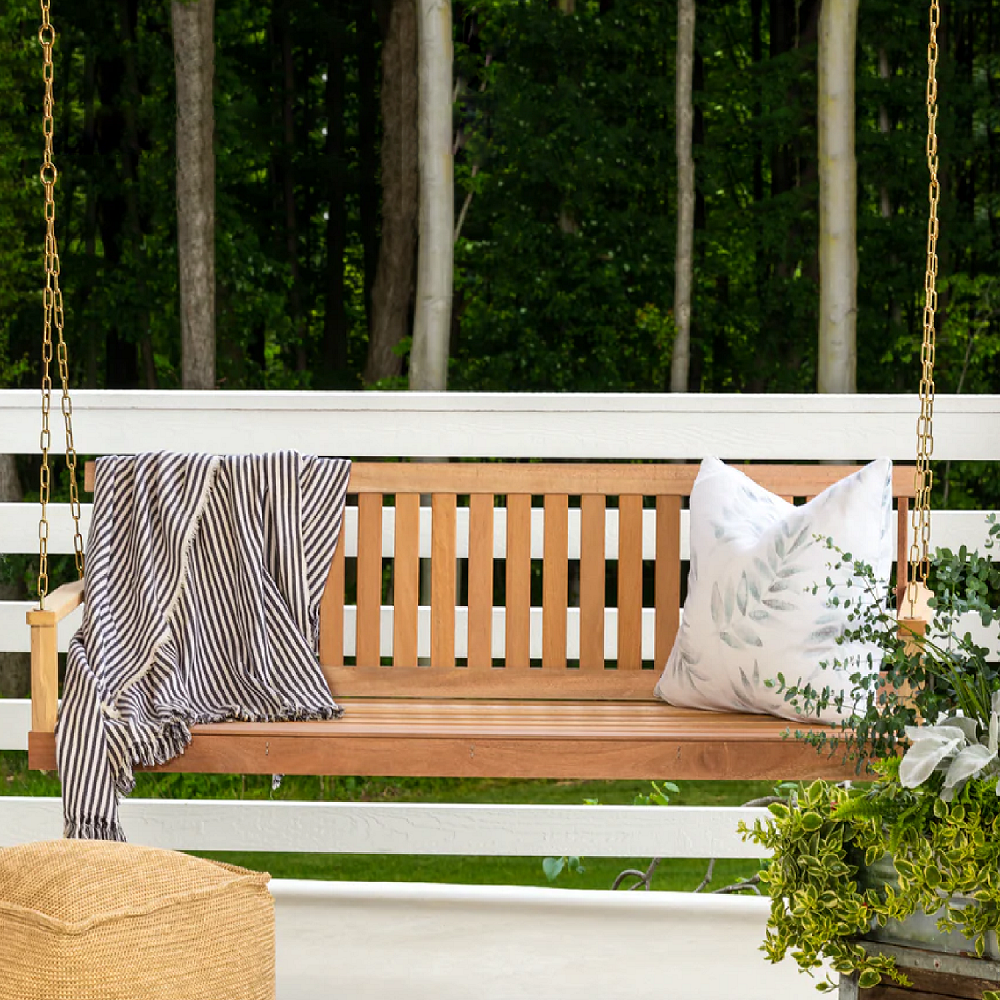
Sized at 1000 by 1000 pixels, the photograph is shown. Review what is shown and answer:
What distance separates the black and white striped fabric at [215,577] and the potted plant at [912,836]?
1048 mm

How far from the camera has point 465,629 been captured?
2984 millimetres

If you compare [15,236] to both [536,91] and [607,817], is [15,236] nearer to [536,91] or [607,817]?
[536,91]

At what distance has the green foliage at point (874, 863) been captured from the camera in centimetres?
136

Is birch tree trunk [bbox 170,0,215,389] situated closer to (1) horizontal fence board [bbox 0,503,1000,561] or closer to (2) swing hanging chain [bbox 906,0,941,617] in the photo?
(1) horizontal fence board [bbox 0,503,1000,561]

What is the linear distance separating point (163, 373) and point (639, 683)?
5981 millimetres

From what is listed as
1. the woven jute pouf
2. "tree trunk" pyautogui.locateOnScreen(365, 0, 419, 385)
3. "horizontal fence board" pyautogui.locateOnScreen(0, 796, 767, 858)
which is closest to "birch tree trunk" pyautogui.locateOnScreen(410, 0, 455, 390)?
"tree trunk" pyautogui.locateOnScreen(365, 0, 419, 385)

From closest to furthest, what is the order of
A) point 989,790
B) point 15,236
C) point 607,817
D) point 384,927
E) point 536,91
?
1. point 989,790
2. point 384,927
3. point 607,817
4. point 15,236
5. point 536,91

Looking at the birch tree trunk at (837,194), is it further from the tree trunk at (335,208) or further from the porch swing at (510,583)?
the porch swing at (510,583)

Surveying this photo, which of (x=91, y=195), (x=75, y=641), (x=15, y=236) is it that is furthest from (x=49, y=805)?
(x=91, y=195)

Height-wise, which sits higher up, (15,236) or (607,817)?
(15,236)

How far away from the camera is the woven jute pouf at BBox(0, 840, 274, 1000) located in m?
1.68

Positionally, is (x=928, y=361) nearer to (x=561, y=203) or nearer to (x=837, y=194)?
(x=837, y=194)

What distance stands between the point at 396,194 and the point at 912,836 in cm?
690

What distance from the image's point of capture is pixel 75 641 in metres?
2.39
